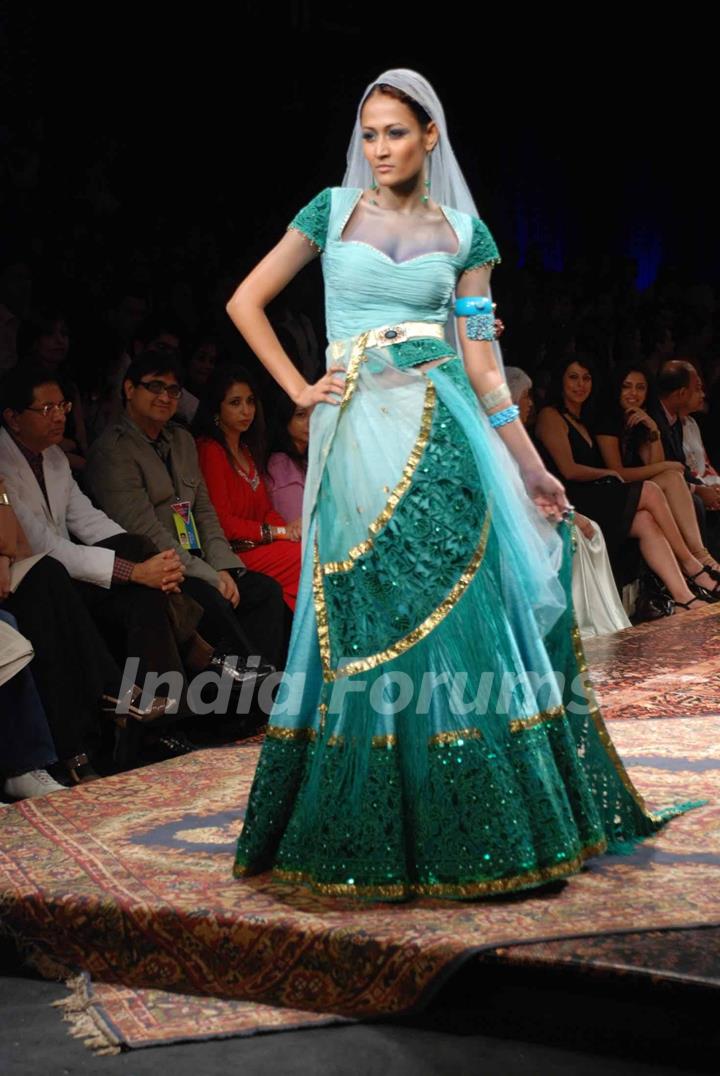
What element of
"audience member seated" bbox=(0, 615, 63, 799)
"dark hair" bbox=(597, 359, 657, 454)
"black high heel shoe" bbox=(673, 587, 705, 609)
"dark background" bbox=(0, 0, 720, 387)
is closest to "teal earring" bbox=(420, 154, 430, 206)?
"audience member seated" bbox=(0, 615, 63, 799)

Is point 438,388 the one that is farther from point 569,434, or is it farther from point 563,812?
point 569,434

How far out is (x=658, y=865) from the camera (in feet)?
9.09

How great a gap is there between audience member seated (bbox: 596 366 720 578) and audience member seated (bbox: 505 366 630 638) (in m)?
0.82

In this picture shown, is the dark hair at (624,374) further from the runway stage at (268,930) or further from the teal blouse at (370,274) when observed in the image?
the teal blouse at (370,274)

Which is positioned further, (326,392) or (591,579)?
(591,579)

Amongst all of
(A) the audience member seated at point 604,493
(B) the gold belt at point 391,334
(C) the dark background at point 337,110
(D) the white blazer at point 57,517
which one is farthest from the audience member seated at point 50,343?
(A) the audience member seated at point 604,493

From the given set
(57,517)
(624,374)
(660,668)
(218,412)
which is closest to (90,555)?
(57,517)

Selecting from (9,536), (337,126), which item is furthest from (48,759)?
(337,126)

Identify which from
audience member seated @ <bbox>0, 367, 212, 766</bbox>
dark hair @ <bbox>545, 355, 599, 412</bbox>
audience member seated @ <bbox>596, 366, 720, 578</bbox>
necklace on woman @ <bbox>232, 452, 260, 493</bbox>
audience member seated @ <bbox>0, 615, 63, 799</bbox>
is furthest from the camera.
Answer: audience member seated @ <bbox>596, 366, 720, 578</bbox>

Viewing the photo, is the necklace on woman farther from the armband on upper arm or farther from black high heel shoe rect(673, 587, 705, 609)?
black high heel shoe rect(673, 587, 705, 609)

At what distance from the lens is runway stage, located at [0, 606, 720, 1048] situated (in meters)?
2.32

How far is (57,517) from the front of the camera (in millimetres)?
4250

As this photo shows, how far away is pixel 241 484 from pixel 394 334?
237 centimetres

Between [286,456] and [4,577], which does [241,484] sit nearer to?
[286,456]
